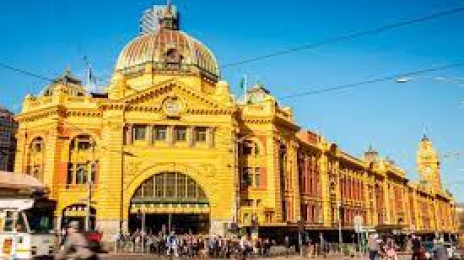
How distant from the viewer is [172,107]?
5153 cm

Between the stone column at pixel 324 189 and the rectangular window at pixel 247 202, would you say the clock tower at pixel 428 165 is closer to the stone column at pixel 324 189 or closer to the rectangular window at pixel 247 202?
the stone column at pixel 324 189

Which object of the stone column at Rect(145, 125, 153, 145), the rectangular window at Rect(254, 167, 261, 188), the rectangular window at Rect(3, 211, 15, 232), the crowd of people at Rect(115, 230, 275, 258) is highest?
the stone column at Rect(145, 125, 153, 145)

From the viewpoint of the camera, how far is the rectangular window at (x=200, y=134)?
2037 inches

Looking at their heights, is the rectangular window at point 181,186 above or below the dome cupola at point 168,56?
below

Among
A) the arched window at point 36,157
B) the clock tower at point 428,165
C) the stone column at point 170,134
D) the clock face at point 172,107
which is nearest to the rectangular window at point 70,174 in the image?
the arched window at point 36,157

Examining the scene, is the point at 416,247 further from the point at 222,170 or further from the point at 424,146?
the point at 424,146

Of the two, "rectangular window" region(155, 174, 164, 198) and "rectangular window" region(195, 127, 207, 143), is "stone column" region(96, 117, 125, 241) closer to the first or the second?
"rectangular window" region(155, 174, 164, 198)

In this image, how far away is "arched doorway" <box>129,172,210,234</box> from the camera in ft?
160

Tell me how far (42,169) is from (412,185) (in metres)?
78.7

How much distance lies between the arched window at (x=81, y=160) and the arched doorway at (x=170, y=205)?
5646 millimetres

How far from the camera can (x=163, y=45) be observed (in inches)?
2366

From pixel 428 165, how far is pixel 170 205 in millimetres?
112234

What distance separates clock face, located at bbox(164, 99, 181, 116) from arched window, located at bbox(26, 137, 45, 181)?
12.4 meters

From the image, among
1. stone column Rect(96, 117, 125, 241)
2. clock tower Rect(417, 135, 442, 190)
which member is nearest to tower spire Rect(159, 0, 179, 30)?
stone column Rect(96, 117, 125, 241)
